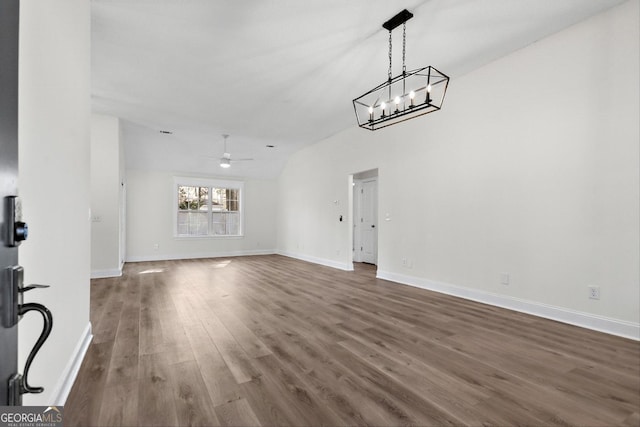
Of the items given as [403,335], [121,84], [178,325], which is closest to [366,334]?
[403,335]

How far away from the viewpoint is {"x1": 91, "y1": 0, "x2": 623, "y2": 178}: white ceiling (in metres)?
2.76

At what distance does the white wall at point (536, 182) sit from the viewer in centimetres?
280

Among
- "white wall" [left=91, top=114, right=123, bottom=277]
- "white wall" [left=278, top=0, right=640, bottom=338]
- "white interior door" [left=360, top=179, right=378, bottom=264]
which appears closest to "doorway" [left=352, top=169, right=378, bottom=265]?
"white interior door" [left=360, top=179, right=378, bottom=264]

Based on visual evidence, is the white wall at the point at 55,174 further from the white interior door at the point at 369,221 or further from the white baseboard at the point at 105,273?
the white interior door at the point at 369,221

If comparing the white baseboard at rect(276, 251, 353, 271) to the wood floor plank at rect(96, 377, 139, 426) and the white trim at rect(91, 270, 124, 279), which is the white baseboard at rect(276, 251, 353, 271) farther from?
the wood floor plank at rect(96, 377, 139, 426)

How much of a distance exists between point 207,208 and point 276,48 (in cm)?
652

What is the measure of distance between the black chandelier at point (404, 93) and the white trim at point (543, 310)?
2.40 m

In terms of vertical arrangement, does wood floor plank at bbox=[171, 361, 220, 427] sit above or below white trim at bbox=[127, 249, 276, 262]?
above

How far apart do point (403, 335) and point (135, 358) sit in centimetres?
219

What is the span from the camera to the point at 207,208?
8945mm

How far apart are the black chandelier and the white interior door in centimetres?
241

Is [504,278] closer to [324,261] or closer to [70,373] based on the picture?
[324,261]

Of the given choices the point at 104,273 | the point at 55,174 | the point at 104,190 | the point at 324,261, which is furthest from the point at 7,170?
the point at 324,261

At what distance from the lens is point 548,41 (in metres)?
3.26
